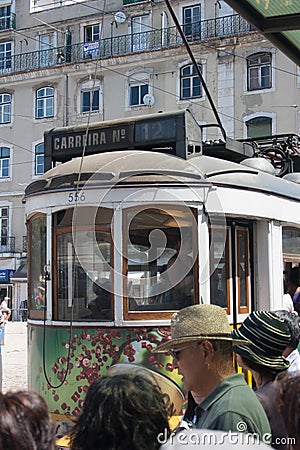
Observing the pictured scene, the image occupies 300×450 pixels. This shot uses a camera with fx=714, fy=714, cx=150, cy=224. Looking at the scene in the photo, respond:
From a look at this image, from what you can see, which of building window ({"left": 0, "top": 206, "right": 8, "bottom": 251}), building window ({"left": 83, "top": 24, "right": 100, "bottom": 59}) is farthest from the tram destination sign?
building window ({"left": 0, "top": 206, "right": 8, "bottom": 251})

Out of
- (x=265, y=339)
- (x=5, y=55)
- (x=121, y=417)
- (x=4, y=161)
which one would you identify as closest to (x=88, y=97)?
(x=4, y=161)

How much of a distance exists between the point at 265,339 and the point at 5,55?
35.7 meters

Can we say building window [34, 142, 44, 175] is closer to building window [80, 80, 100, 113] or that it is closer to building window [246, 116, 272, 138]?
building window [80, 80, 100, 113]

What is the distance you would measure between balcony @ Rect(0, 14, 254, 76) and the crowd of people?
27.3 metres

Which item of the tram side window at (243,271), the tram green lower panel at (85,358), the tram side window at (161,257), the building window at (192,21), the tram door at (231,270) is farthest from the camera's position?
the building window at (192,21)

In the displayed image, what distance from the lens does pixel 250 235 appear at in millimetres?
7348

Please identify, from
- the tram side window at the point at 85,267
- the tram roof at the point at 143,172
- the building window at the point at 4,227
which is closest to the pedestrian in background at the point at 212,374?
the tram side window at the point at 85,267

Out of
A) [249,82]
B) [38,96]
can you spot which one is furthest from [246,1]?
[38,96]

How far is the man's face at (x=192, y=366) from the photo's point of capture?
3.32 meters

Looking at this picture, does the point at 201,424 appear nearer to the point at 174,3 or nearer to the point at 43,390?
the point at 43,390

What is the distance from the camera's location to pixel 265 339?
11.9ft

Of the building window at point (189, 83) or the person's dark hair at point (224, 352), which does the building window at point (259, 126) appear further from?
the person's dark hair at point (224, 352)

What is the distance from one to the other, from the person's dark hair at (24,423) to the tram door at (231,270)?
14.9 ft

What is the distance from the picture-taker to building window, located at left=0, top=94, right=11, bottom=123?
3631 centimetres
